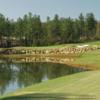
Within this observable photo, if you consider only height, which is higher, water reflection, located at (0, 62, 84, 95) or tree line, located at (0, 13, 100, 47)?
tree line, located at (0, 13, 100, 47)

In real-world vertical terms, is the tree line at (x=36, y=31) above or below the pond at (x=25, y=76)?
above

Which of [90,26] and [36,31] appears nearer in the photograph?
[36,31]

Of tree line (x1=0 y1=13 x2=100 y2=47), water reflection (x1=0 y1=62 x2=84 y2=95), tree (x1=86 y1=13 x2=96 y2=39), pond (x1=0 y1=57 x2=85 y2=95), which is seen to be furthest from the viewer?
tree (x1=86 y1=13 x2=96 y2=39)

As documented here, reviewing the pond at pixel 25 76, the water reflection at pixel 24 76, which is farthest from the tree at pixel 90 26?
the water reflection at pixel 24 76

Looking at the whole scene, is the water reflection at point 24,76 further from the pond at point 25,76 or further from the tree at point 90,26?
the tree at point 90,26

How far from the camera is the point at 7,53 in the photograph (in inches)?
3260

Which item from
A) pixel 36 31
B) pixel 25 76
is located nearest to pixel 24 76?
pixel 25 76

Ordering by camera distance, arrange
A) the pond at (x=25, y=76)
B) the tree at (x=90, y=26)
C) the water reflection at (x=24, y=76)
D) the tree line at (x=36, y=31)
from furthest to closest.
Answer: the tree at (x=90, y=26), the tree line at (x=36, y=31), the water reflection at (x=24, y=76), the pond at (x=25, y=76)

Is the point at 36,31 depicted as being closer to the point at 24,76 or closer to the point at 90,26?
the point at 90,26

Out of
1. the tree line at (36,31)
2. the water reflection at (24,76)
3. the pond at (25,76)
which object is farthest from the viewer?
the tree line at (36,31)

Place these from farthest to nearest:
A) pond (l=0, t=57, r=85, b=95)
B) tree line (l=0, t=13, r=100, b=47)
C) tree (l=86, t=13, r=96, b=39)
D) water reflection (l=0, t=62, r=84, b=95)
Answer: tree (l=86, t=13, r=96, b=39) → tree line (l=0, t=13, r=100, b=47) → water reflection (l=0, t=62, r=84, b=95) → pond (l=0, t=57, r=85, b=95)

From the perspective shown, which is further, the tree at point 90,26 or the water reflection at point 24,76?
the tree at point 90,26

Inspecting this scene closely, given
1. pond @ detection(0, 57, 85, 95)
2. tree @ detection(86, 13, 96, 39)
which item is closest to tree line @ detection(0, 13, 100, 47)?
tree @ detection(86, 13, 96, 39)

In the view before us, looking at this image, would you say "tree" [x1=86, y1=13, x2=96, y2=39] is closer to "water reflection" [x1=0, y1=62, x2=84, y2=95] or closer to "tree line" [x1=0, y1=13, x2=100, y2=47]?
Answer: "tree line" [x1=0, y1=13, x2=100, y2=47]
